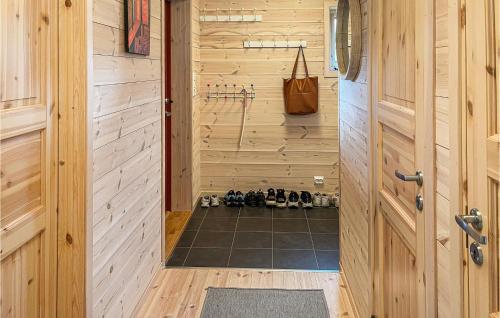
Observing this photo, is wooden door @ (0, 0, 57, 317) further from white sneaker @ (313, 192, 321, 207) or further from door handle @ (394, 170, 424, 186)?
white sneaker @ (313, 192, 321, 207)

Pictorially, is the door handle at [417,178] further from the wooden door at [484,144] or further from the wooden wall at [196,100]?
the wooden wall at [196,100]

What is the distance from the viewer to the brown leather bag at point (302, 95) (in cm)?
499

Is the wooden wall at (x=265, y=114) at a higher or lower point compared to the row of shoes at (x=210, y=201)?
higher

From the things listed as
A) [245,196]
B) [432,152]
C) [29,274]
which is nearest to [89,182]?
[29,274]

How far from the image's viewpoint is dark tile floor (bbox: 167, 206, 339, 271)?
11.0 feet

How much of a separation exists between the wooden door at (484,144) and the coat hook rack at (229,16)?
165 inches

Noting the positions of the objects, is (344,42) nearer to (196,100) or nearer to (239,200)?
Result: (196,100)

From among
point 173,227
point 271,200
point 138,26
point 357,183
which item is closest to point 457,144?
point 357,183

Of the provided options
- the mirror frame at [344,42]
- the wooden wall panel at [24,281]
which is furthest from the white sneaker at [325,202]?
the wooden wall panel at [24,281]

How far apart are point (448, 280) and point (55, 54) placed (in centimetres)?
145

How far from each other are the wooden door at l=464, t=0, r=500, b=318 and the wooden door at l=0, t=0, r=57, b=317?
47.3 inches

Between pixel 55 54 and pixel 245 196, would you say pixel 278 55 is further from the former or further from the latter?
pixel 55 54

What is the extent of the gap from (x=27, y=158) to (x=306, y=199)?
3721 millimetres

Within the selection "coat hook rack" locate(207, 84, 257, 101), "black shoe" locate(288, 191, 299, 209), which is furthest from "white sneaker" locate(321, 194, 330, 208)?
"coat hook rack" locate(207, 84, 257, 101)
